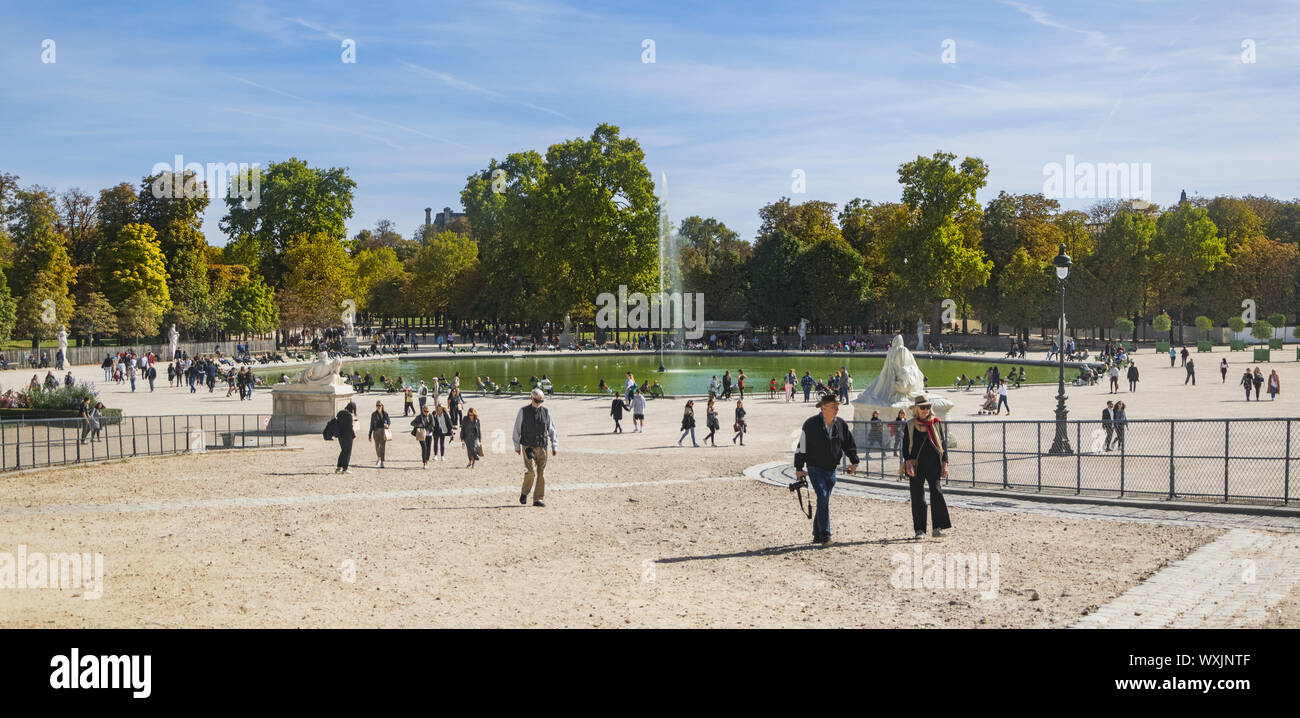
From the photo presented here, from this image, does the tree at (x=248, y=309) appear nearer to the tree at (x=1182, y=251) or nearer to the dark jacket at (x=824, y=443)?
the tree at (x=1182, y=251)

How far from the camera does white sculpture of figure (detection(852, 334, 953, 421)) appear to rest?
2411 centimetres

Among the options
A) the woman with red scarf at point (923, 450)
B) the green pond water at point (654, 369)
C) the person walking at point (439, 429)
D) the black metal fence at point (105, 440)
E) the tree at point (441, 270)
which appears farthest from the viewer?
the tree at point (441, 270)

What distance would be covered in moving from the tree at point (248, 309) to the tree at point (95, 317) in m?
9.71

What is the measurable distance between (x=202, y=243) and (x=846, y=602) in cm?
9418

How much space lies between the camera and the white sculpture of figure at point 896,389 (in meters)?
24.1

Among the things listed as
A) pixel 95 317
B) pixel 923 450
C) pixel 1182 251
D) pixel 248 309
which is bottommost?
pixel 923 450

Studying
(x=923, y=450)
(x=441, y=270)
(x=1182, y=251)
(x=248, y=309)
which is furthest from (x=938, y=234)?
(x=923, y=450)

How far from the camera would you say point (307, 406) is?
101ft

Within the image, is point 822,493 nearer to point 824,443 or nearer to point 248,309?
point 824,443

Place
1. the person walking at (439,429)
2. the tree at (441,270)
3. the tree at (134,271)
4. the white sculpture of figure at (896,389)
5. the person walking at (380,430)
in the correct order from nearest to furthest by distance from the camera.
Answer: the person walking at (380,430)
the person walking at (439,429)
the white sculpture of figure at (896,389)
the tree at (134,271)
the tree at (441,270)

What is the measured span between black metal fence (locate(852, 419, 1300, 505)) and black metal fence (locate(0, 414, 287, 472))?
17.3 m

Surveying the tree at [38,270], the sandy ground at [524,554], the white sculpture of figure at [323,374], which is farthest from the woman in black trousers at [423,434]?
the tree at [38,270]

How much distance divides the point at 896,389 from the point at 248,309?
73.5 meters

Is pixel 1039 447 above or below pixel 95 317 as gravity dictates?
below
